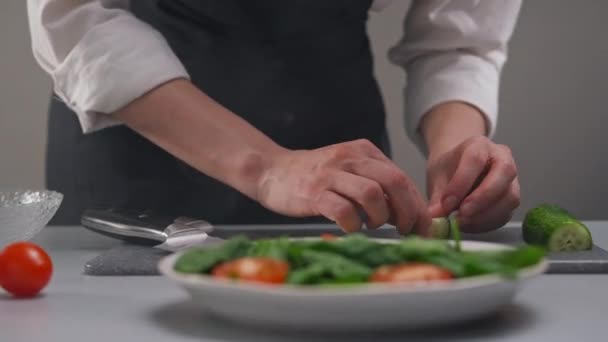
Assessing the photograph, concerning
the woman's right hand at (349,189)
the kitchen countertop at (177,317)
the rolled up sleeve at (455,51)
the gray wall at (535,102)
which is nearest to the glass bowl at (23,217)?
the kitchen countertop at (177,317)

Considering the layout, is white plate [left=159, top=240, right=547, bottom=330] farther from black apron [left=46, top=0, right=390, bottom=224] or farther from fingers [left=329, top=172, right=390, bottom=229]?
black apron [left=46, top=0, right=390, bottom=224]

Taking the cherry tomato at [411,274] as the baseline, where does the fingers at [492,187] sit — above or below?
below

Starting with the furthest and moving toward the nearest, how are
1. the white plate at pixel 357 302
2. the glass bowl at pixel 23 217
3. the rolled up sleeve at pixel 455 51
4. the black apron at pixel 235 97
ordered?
1. the rolled up sleeve at pixel 455 51
2. the black apron at pixel 235 97
3. the glass bowl at pixel 23 217
4. the white plate at pixel 357 302

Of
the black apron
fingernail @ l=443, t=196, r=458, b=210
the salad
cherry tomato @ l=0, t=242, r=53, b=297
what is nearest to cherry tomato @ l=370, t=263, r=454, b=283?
the salad

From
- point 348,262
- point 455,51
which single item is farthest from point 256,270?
point 455,51

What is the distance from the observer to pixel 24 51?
2570 mm

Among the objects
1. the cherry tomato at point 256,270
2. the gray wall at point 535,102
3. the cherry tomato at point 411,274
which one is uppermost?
the cherry tomato at point 411,274

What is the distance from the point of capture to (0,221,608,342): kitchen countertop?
0.61 metres

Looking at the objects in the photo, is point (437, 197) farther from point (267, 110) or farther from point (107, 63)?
point (107, 63)

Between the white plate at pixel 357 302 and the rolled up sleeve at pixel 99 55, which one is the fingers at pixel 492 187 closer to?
the rolled up sleeve at pixel 99 55

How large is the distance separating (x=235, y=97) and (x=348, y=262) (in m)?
0.78

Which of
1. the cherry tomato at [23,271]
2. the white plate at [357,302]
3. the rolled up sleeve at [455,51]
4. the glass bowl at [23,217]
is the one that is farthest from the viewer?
the rolled up sleeve at [455,51]

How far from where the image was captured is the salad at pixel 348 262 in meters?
0.57

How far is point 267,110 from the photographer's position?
1.37 meters
